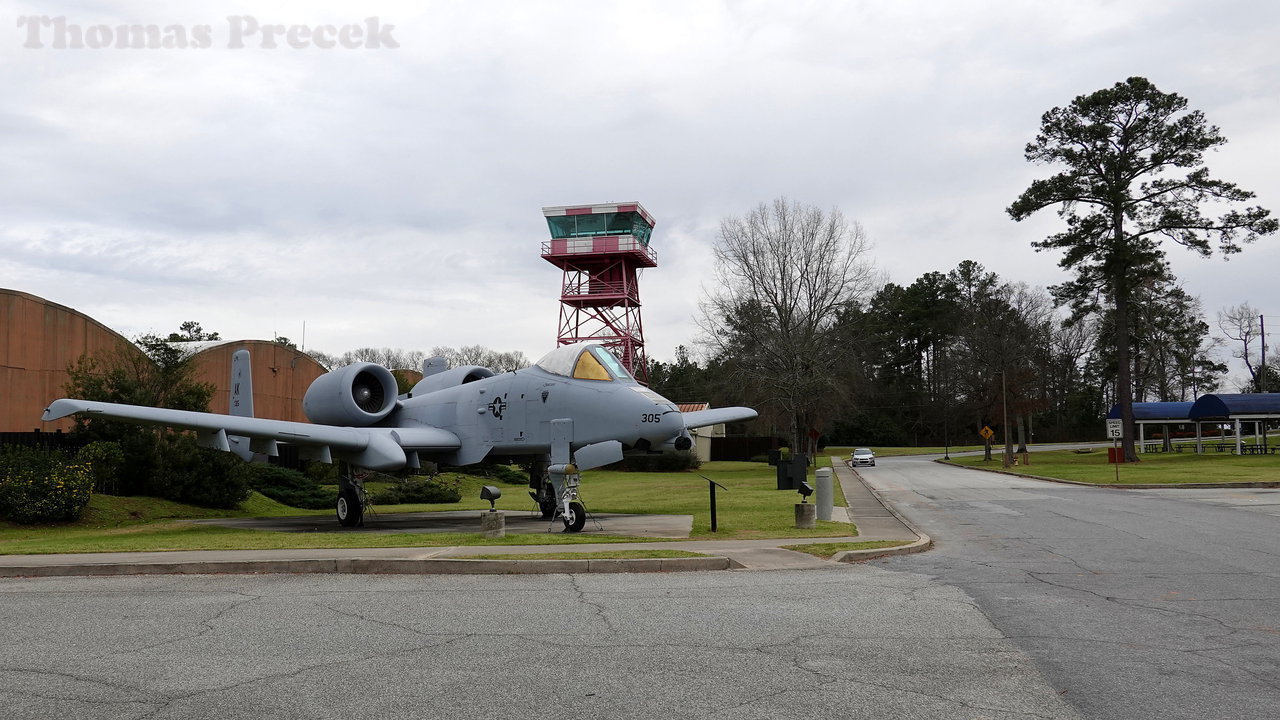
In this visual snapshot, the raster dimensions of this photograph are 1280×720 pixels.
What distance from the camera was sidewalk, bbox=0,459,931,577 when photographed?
1080cm

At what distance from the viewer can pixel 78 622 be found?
760 centimetres

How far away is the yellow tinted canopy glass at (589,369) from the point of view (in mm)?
17656

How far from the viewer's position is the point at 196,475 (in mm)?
24297

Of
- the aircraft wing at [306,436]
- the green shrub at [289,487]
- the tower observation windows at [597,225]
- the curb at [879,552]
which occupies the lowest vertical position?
the green shrub at [289,487]

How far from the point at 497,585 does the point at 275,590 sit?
7.24ft

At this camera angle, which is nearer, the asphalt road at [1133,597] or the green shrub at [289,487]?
the asphalt road at [1133,597]

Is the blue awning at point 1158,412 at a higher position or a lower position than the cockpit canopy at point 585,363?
lower

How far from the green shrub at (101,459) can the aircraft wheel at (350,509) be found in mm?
6378

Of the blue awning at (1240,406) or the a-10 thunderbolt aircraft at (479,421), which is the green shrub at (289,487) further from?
the blue awning at (1240,406)

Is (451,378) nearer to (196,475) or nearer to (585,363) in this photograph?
(585,363)

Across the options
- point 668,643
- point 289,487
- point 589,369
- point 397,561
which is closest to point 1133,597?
point 668,643

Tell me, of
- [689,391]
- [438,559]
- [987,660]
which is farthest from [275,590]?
[689,391]


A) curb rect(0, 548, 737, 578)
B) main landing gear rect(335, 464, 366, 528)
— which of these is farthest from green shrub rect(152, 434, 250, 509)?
curb rect(0, 548, 737, 578)

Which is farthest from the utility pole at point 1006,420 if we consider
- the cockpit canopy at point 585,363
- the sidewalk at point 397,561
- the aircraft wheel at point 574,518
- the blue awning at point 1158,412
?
the sidewalk at point 397,561
